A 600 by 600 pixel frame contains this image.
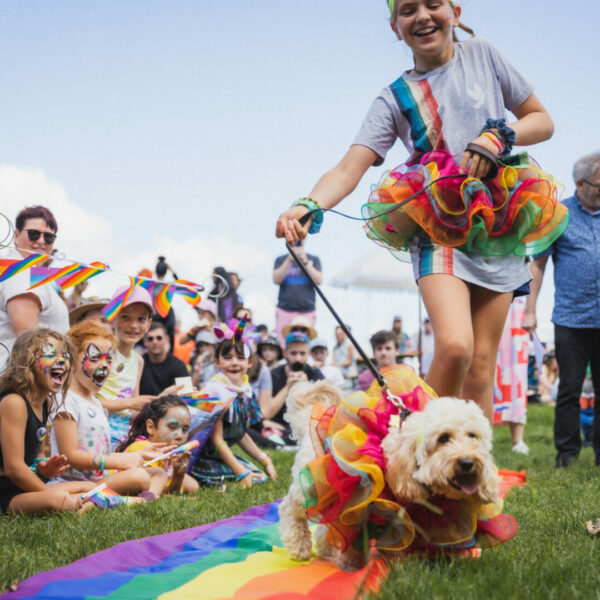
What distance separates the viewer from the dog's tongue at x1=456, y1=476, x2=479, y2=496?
238cm

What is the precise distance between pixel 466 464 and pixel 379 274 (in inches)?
593

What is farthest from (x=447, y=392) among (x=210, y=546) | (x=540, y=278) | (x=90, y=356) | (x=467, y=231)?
(x=540, y=278)

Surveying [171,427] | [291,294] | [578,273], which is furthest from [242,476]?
[291,294]

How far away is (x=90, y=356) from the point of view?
517 cm

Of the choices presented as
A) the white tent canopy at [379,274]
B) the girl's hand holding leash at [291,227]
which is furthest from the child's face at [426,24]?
the white tent canopy at [379,274]

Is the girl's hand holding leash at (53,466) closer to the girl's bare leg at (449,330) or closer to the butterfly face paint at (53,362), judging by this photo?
the butterfly face paint at (53,362)

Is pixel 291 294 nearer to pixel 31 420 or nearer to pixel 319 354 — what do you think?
pixel 319 354

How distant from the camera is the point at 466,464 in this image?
2346 mm

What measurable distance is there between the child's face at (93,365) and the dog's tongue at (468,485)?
336 centimetres

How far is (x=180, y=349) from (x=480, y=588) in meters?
12.1

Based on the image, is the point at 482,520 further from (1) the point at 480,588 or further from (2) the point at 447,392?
(2) the point at 447,392

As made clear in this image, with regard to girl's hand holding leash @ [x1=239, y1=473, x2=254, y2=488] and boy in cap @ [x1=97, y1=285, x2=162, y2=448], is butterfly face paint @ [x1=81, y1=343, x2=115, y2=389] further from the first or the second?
girl's hand holding leash @ [x1=239, y1=473, x2=254, y2=488]

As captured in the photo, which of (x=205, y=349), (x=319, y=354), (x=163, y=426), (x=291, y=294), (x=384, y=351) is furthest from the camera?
(x=319, y=354)

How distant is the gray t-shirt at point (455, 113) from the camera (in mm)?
3473
